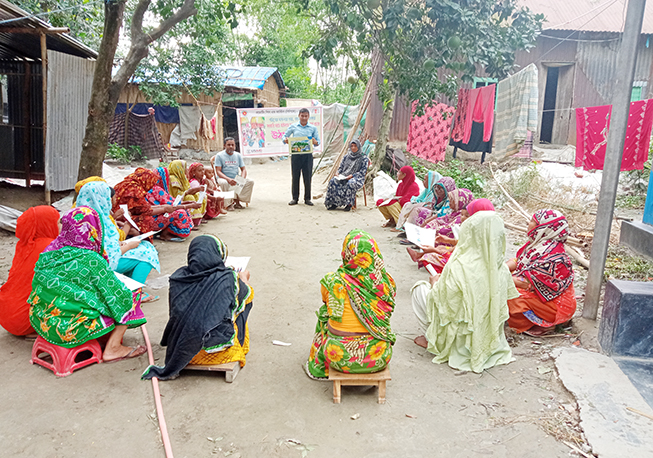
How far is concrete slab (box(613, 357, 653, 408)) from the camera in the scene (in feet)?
9.89

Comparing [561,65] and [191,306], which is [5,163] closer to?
[191,306]

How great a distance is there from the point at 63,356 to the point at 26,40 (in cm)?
720

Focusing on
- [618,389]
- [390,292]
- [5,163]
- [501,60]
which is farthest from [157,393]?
[5,163]

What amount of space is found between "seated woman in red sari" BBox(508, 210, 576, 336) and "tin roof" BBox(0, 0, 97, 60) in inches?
276

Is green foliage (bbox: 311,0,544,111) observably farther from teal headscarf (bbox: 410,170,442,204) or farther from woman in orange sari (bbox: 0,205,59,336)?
woman in orange sari (bbox: 0,205,59,336)

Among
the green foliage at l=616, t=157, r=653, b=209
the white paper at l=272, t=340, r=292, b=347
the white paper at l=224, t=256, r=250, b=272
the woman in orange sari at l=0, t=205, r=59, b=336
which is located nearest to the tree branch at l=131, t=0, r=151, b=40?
the woman in orange sari at l=0, t=205, r=59, b=336

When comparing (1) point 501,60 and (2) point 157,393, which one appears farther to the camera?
(1) point 501,60

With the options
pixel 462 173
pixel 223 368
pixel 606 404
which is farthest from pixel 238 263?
pixel 462 173

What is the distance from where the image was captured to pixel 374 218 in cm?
888

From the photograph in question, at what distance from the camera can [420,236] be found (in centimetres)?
478

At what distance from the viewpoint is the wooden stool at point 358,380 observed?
2.85 m

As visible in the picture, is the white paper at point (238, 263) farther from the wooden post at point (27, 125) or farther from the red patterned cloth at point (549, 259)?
the wooden post at point (27, 125)

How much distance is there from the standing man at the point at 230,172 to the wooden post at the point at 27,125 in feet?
12.2

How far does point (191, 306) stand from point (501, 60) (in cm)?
353
